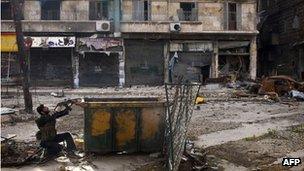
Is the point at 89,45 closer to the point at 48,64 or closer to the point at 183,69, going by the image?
the point at 48,64

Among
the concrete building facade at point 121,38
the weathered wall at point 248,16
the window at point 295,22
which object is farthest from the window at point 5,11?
the window at point 295,22

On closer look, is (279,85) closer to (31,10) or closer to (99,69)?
(99,69)

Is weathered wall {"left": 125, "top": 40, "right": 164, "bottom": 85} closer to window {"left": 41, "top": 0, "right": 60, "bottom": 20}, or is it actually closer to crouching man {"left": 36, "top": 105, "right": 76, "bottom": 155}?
window {"left": 41, "top": 0, "right": 60, "bottom": 20}

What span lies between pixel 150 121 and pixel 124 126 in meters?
0.59

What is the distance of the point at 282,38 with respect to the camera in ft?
121

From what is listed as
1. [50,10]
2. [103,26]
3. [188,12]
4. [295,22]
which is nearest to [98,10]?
[103,26]

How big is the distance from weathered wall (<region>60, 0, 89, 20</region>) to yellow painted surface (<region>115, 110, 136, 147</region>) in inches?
878

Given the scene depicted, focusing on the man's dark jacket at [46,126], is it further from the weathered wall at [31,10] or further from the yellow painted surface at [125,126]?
the weathered wall at [31,10]

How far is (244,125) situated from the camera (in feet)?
47.3

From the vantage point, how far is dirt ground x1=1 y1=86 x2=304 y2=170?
974 centimetres

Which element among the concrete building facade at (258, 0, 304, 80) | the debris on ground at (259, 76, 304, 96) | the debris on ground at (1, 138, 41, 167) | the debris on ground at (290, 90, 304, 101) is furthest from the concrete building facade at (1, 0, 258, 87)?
the debris on ground at (1, 138, 41, 167)

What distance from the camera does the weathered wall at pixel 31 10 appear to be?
31212 mm

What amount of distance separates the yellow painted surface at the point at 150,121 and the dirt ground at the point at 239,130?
53cm

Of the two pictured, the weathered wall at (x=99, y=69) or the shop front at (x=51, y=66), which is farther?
the weathered wall at (x=99, y=69)
